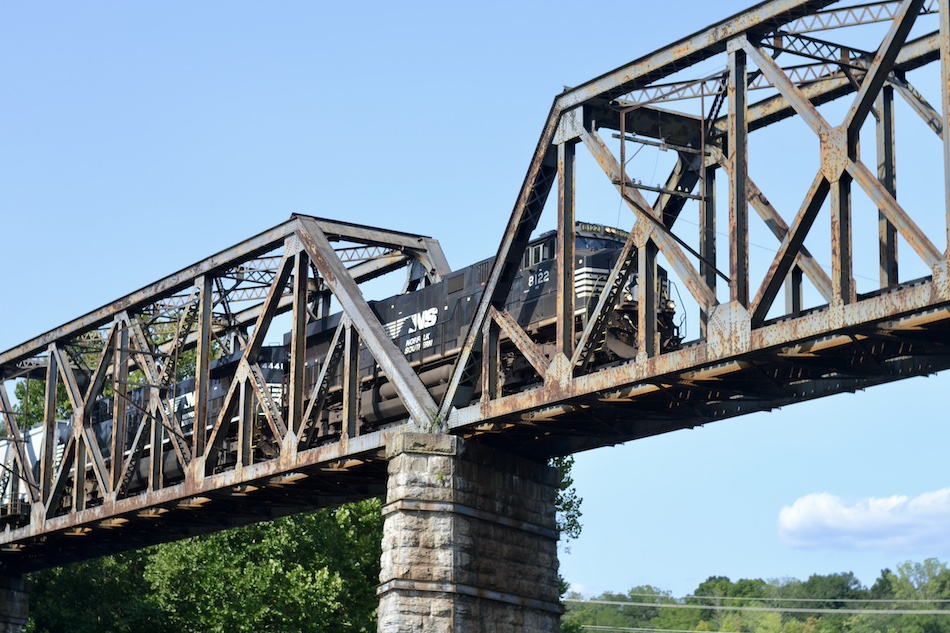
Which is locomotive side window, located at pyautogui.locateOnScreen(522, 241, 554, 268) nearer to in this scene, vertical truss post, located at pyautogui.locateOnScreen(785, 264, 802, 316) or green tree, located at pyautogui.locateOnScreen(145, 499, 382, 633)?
vertical truss post, located at pyautogui.locateOnScreen(785, 264, 802, 316)

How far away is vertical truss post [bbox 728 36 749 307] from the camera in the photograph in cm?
2445

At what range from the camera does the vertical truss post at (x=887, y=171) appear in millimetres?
24781

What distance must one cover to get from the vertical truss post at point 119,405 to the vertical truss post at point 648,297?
19.8m

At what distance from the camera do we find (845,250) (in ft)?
75.3

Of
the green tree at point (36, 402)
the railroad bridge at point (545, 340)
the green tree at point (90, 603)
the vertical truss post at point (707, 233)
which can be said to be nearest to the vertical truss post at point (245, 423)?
the railroad bridge at point (545, 340)

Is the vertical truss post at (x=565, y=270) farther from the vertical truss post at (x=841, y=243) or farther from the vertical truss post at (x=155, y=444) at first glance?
the vertical truss post at (x=155, y=444)

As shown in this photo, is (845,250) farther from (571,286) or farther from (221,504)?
(221,504)

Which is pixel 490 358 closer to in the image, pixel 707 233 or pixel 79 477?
pixel 707 233

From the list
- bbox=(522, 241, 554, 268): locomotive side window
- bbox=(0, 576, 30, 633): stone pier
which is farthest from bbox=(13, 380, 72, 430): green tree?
bbox=(522, 241, 554, 268): locomotive side window

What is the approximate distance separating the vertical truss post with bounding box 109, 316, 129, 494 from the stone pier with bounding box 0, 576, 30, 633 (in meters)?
8.33

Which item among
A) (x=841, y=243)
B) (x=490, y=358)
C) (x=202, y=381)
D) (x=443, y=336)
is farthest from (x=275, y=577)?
(x=841, y=243)

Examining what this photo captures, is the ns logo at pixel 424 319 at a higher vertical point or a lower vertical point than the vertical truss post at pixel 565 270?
higher

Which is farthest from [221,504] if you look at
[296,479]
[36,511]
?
[36,511]

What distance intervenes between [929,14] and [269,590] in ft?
119
